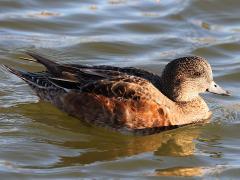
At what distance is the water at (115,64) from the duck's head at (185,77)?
1.45ft

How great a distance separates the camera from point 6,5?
1351 cm

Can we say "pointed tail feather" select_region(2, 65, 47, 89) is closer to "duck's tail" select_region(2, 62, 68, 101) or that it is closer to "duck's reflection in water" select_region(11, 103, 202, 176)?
"duck's tail" select_region(2, 62, 68, 101)

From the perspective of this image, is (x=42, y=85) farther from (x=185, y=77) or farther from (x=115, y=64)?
(x=115, y=64)

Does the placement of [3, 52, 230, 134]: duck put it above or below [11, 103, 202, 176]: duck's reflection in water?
above

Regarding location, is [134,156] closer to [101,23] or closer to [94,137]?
[94,137]

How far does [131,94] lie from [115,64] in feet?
8.01

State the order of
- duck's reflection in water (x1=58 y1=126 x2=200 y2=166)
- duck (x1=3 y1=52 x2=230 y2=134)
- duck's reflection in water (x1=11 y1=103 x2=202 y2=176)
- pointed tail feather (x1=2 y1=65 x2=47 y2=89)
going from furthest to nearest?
pointed tail feather (x1=2 y1=65 x2=47 y2=89)
duck (x1=3 y1=52 x2=230 y2=134)
duck's reflection in water (x1=58 y1=126 x2=200 y2=166)
duck's reflection in water (x1=11 y1=103 x2=202 y2=176)

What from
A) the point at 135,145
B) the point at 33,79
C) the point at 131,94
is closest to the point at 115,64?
the point at 33,79

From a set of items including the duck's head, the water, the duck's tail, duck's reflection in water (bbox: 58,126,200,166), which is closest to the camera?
the water

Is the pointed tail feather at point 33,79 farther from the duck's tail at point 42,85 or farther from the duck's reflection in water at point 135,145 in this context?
the duck's reflection in water at point 135,145

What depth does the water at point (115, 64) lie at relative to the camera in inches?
316

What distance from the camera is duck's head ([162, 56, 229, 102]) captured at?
9.13m

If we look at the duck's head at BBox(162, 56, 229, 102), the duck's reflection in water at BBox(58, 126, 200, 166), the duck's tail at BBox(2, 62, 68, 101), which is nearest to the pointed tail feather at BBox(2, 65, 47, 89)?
the duck's tail at BBox(2, 62, 68, 101)

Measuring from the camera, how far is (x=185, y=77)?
918 centimetres
